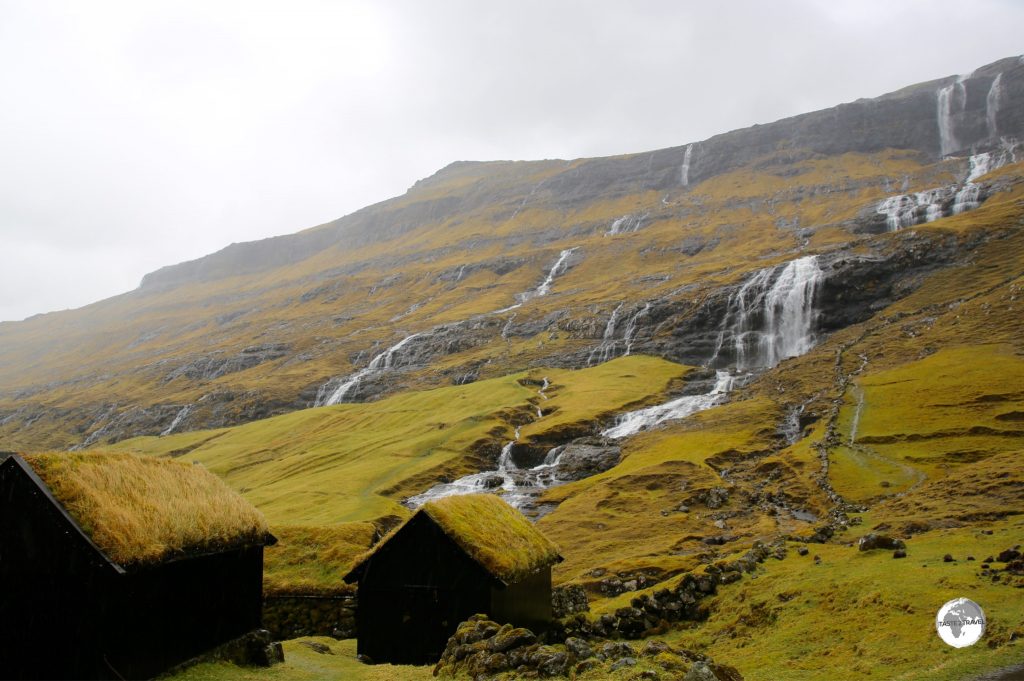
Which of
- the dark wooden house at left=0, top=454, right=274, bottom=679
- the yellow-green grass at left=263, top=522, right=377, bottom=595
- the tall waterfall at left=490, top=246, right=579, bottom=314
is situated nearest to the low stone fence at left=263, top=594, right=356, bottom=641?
the yellow-green grass at left=263, top=522, right=377, bottom=595

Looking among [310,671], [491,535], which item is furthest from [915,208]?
[310,671]

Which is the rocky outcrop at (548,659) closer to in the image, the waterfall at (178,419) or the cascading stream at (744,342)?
the cascading stream at (744,342)

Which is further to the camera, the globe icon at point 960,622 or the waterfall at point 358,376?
the waterfall at point 358,376

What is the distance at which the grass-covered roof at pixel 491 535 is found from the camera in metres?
24.5

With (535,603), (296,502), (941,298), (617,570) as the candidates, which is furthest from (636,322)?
(535,603)

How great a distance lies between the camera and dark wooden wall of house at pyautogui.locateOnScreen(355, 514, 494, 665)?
2434 cm

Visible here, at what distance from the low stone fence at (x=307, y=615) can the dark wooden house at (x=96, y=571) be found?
35.2 feet

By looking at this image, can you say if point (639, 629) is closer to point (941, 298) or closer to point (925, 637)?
point (925, 637)

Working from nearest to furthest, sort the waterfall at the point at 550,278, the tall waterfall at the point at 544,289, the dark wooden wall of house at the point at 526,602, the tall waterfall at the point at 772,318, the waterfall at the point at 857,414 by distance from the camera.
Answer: the dark wooden wall of house at the point at 526,602
the waterfall at the point at 857,414
the tall waterfall at the point at 772,318
the tall waterfall at the point at 544,289
the waterfall at the point at 550,278

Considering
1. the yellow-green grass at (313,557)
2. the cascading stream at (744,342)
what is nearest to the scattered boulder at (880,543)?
the yellow-green grass at (313,557)

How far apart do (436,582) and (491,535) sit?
2498 mm

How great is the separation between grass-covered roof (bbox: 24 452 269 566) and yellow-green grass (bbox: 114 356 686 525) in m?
31.0

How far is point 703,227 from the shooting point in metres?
196

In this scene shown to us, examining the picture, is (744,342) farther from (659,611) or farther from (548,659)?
(548,659)
